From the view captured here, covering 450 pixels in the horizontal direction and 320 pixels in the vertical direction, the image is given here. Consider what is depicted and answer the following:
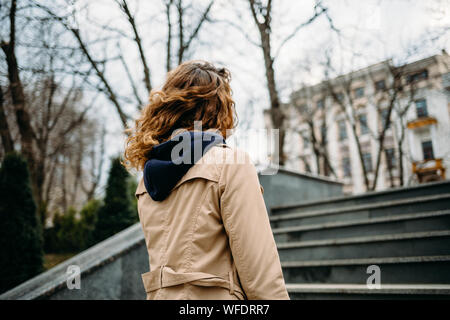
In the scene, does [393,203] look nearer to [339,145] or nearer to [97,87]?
[97,87]

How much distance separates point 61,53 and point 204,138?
679 cm

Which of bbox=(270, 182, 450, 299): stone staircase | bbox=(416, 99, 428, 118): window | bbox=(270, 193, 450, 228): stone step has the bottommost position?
bbox=(270, 182, 450, 299): stone staircase

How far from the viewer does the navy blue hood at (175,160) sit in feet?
4.61

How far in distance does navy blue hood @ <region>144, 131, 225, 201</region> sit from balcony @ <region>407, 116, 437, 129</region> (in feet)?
51.9

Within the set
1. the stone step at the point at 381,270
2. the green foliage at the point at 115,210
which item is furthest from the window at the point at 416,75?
the green foliage at the point at 115,210

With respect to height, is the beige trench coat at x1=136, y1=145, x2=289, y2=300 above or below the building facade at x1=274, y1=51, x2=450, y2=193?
below

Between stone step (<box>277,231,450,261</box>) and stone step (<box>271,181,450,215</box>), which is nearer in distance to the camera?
stone step (<box>277,231,450,261</box>)

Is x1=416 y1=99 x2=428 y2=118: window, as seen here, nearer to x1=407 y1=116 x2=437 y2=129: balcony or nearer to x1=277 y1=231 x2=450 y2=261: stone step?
x1=407 y1=116 x2=437 y2=129: balcony

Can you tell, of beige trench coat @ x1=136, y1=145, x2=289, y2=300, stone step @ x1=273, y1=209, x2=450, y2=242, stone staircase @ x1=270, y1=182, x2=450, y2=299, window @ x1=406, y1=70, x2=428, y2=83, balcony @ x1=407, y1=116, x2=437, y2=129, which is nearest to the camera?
beige trench coat @ x1=136, y1=145, x2=289, y2=300

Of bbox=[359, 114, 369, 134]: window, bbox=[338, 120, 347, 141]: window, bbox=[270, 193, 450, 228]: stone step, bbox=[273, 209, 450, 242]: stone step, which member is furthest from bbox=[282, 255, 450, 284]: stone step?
bbox=[338, 120, 347, 141]: window

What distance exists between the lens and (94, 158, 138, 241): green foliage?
6.62 meters

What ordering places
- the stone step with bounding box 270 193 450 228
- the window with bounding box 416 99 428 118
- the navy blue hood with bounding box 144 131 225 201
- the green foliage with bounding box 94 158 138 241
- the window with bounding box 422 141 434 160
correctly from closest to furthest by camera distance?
the navy blue hood with bounding box 144 131 225 201 → the stone step with bounding box 270 193 450 228 → the green foliage with bounding box 94 158 138 241 → the window with bounding box 416 99 428 118 → the window with bounding box 422 141 434 160

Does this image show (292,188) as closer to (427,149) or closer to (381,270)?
(381,270)

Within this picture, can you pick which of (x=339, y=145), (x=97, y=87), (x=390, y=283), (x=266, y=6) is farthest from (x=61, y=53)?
(x=339, y=145)
